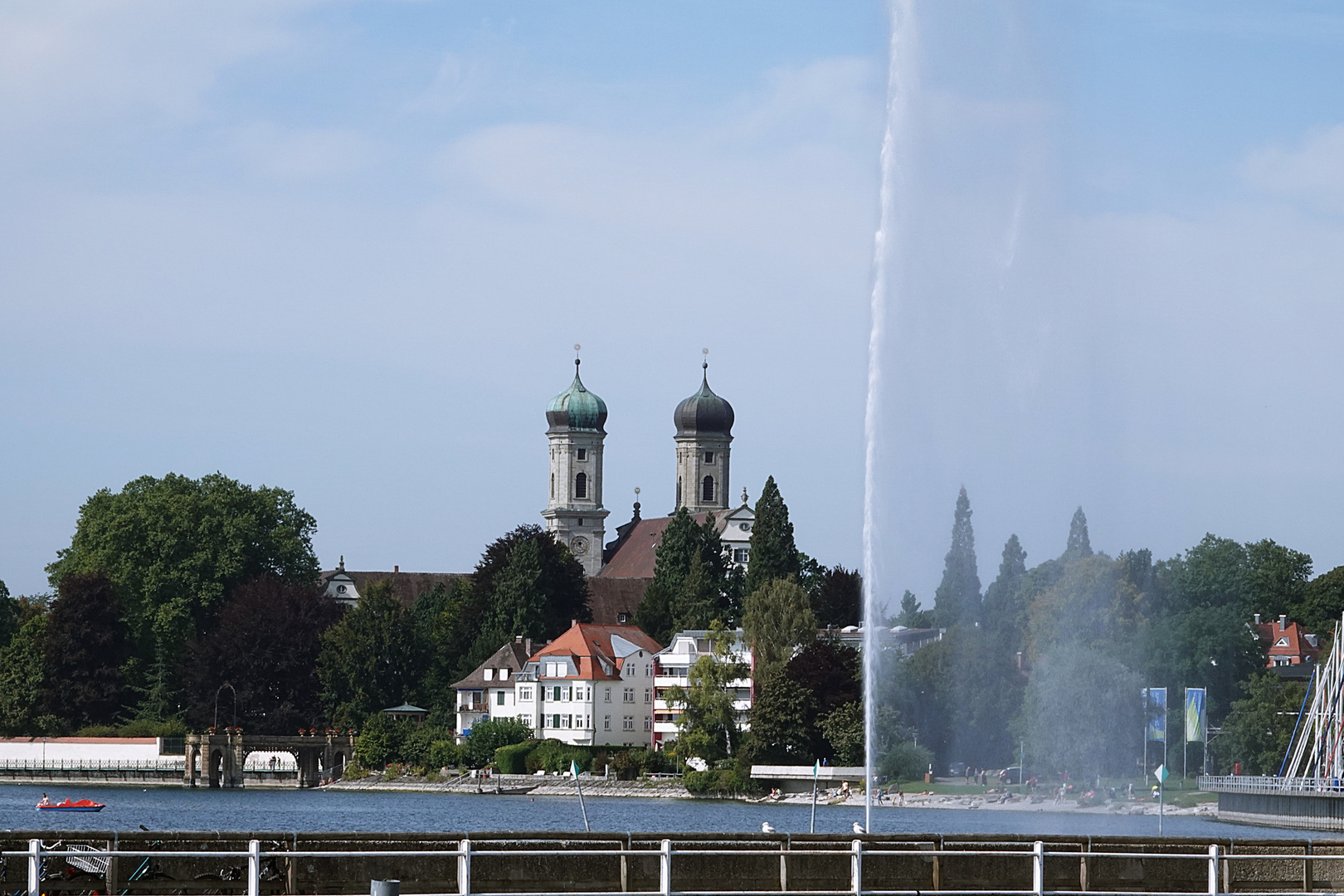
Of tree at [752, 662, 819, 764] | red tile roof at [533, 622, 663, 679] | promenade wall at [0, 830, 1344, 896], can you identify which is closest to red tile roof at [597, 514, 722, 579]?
red tile roof at [533, 622, 663, 679]

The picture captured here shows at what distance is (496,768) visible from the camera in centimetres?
9806

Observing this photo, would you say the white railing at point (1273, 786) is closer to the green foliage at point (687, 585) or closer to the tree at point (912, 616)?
the tree at point (912, 616)

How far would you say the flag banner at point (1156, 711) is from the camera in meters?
64.0

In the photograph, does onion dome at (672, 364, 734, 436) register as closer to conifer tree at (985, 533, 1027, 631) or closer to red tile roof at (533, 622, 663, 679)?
red tile roof at (533, 622, 663, 679)

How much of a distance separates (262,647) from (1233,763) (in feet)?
165

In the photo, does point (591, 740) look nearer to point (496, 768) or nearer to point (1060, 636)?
point (496, 768)

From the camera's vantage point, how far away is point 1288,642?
12912cm

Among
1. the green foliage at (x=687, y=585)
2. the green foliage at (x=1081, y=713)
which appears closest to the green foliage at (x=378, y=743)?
the green foliage at (x=687, y=585)

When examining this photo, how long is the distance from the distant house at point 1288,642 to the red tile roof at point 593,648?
3660 centimetres

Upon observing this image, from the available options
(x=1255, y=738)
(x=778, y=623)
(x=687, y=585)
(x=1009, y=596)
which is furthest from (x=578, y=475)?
(x=1009, y=596)

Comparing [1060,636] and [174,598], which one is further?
[174,598]

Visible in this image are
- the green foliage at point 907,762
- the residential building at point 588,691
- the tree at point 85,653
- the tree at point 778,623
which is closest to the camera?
the green foliage at point 907,762

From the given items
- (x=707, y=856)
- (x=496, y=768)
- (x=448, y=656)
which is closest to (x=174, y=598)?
(x=448, y=656)

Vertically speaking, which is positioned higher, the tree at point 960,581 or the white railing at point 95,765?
the tree at point 960,581
